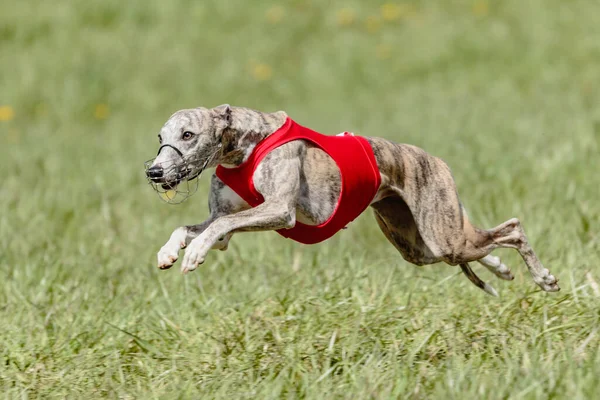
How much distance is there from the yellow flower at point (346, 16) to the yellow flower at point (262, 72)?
1.56m

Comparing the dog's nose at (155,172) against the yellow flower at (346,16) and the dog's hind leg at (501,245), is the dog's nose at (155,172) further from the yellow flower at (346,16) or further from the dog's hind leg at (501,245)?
the yellow flower at (346,16)

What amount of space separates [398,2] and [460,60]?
215 cm

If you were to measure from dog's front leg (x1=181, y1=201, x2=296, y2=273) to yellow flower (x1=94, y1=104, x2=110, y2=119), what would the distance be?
27.3 ft

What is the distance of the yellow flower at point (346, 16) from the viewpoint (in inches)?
534

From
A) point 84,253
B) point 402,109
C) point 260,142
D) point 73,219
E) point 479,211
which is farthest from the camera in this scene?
point 402,109

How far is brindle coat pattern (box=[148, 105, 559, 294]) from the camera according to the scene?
11.9 ft

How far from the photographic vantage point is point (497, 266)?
4594 millimetres

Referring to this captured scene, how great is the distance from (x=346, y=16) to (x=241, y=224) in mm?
10423

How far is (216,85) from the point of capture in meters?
12.3

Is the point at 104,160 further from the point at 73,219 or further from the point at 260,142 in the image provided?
the point at 260,142

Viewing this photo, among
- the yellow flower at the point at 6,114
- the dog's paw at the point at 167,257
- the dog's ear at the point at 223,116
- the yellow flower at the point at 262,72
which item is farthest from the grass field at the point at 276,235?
the dog's ear at the point at 223,116

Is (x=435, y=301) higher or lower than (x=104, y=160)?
lower

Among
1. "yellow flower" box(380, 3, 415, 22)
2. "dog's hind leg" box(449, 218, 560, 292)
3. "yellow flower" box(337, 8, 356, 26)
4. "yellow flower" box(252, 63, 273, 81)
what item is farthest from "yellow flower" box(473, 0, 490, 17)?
"dog's hind leg" box(449, 218, 560, 292)

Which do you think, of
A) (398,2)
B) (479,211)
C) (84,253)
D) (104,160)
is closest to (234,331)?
(84,253)
